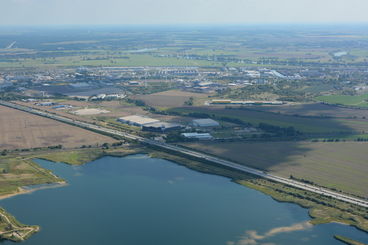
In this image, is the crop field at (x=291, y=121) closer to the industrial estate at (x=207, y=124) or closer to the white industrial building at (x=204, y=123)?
the industrial estate at (x=207, y=124)

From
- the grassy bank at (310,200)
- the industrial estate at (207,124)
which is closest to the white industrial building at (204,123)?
the industrial estate at (207,124)

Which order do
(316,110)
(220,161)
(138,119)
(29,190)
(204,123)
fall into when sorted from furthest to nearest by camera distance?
(316,110) → (138,119) → (204,123) → (220,161) → (29,190)

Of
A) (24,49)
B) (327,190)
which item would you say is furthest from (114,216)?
(24,49)

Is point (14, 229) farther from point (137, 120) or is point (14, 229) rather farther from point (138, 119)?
point (138, 119)

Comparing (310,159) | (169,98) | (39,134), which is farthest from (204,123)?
(169,98)

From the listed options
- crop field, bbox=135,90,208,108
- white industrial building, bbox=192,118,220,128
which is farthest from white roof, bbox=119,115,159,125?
crop field, bbox=135,90,208,108

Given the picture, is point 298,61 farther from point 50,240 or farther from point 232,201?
point 50,240

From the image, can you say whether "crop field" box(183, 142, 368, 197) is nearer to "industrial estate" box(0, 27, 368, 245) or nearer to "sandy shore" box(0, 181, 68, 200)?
"industrial estate" box(0, 27, 368, 245)
